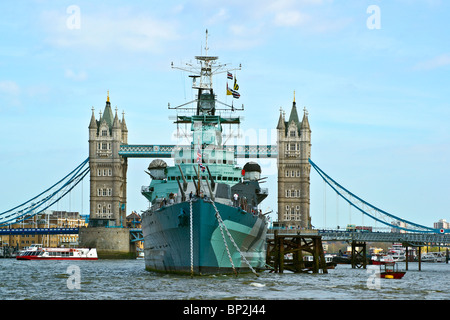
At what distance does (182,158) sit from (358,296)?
24193mm

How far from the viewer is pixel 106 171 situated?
152 metres

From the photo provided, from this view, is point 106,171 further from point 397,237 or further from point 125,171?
point 397,237

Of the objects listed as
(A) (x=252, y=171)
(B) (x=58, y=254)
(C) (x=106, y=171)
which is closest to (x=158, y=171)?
(A) (x=252, y=171)

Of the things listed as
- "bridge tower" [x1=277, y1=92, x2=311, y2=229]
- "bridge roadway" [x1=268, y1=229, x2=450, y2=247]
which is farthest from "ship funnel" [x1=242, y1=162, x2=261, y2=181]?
"bridge tower" [x1=277, y1=92, x2=311, y2=229]

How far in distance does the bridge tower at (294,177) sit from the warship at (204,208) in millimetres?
86302

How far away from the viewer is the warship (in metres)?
45.2

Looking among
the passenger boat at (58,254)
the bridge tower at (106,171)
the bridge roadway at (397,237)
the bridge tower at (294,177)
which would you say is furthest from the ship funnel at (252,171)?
the bridge tower at (106,171)

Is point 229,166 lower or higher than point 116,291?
higher

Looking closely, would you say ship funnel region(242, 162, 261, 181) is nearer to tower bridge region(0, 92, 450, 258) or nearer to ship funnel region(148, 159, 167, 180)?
ship funnel region(148, 159, 167, 180)

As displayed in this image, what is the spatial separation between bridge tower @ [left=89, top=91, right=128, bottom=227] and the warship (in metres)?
86.4
